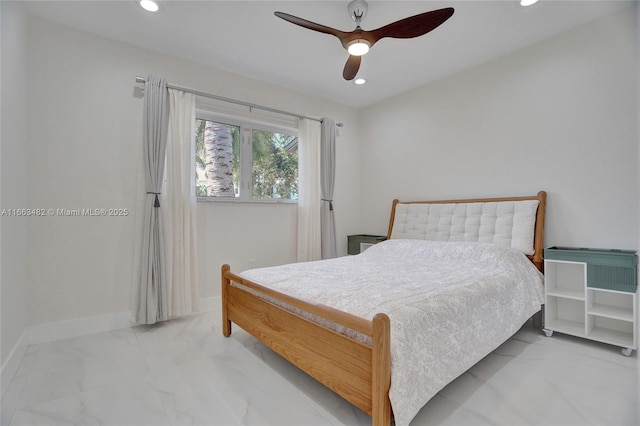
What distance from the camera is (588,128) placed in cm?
261

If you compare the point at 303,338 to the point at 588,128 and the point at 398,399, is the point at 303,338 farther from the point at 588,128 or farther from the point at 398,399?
the point at 588,128

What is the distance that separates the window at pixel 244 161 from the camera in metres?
3.38

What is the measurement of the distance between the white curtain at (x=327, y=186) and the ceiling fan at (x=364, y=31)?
168cm

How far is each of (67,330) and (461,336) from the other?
10.1ft

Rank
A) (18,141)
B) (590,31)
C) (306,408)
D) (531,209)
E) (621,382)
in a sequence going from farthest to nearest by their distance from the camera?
(531,209), (590,31), (18,141), (621,382), (306,408)

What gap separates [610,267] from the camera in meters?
2.29

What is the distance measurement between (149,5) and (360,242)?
3.35m

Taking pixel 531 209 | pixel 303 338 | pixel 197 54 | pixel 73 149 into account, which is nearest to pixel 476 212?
pixel 531 209

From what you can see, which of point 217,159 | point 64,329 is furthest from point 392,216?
point 64,329

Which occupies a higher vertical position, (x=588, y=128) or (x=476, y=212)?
(x=588, y=128)

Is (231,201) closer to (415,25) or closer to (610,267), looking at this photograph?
(415,25)

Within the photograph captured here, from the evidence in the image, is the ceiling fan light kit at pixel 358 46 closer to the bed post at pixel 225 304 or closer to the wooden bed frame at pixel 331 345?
the wooden bed frame at pixel 331 345

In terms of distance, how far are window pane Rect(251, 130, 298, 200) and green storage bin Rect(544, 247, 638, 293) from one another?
2969 mm

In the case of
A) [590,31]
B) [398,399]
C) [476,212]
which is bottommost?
[398,399]
